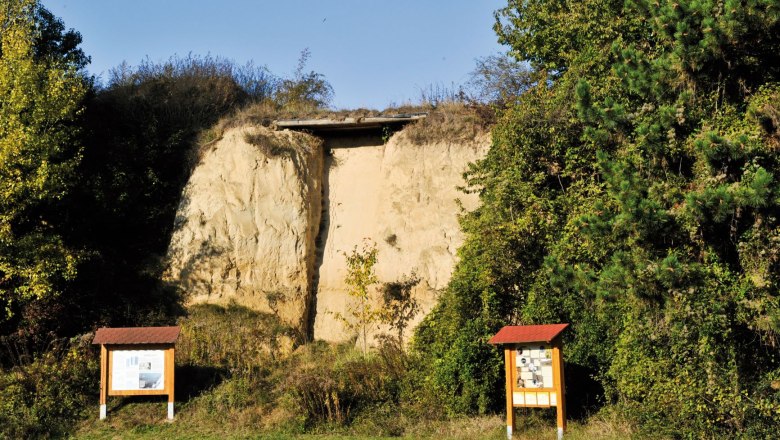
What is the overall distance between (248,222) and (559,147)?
8.13 m

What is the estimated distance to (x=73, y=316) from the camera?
1964cm

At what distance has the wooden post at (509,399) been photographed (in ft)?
47.6

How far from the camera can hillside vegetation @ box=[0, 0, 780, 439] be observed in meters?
13.6

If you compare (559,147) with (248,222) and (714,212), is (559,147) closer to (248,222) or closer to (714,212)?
(714,212)

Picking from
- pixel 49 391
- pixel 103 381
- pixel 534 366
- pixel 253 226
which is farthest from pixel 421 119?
pixel 49 391

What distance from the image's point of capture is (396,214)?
21.3 metres

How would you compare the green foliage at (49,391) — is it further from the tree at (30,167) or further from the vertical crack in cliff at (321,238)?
the vertical crack in cliff at (321,238)

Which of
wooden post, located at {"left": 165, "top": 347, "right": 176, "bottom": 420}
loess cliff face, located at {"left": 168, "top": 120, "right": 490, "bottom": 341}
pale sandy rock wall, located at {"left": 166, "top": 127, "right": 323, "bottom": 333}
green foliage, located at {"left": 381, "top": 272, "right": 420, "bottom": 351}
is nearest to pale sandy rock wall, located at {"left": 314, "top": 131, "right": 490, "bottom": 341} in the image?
loess cliff face, located at {"left": 168, "top": 120, "right": 490, "bottom": 341}

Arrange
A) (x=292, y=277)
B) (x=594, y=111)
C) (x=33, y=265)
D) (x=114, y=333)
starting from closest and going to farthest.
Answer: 1. (x=594, y=111)
2. (x=114, y=333)
3. (x=33, y=265)
4. (x=292, y=277)

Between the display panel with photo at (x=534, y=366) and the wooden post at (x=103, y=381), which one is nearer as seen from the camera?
the display panel with photo at (x=534, y=366)

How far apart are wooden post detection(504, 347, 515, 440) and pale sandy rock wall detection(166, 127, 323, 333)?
7257 millimetres

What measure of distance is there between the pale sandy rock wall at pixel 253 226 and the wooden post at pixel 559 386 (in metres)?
7.97

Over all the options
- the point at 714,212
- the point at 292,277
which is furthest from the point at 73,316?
the point at 714,212

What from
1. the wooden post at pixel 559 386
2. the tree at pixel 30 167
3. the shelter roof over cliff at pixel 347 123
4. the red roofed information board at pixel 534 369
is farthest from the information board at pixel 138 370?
the shelter roof over cliff at pixel 347 123
